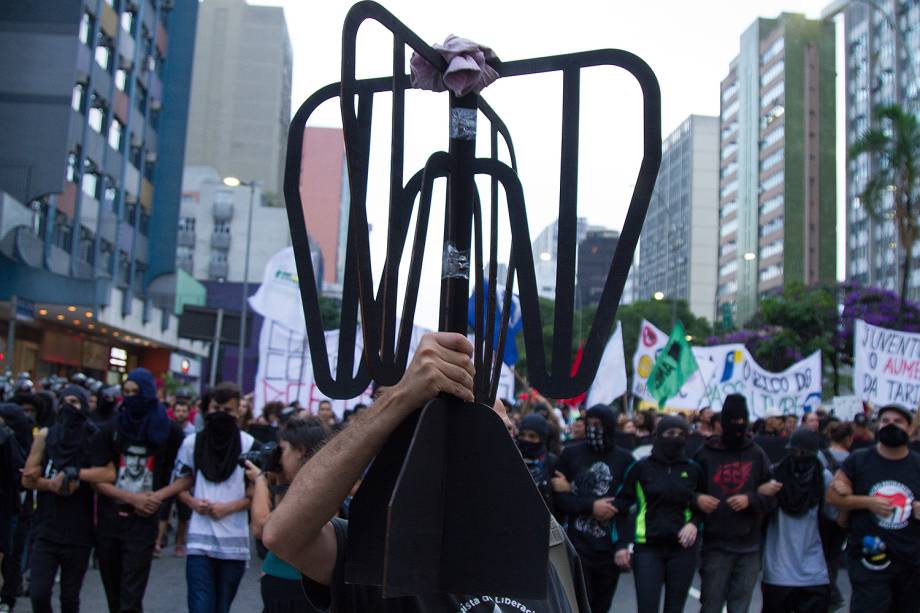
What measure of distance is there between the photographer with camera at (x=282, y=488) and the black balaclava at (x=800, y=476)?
3.94m

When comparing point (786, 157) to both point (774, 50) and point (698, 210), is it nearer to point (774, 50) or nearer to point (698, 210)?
point (774, 50)

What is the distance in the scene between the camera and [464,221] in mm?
1866

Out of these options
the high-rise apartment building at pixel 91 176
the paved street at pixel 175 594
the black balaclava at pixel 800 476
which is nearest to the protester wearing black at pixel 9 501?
the paved street at pixel 175 594

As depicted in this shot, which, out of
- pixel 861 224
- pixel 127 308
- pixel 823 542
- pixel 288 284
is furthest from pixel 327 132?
pixel 823 542

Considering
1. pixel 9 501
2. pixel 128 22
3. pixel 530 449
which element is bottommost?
pixel 9 501

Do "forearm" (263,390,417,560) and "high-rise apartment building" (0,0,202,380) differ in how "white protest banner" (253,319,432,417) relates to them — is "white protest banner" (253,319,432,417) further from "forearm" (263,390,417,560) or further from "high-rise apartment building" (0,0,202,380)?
"forearm" (263,390,417,560)

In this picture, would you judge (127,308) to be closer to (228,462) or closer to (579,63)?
(228,462)

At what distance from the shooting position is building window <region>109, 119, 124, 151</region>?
38656 mm

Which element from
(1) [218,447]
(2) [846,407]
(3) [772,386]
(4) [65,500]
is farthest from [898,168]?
(4) [65,500]

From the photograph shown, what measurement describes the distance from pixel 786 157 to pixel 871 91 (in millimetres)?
11669

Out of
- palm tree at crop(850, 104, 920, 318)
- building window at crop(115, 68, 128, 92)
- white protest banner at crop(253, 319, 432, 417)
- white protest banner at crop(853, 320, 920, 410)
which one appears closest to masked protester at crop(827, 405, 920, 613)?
white protest banner at crop(853, 320, 920, 410)

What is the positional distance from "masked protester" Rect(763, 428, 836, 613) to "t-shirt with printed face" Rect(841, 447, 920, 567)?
472 mm

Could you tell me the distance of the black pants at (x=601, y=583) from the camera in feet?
26.1

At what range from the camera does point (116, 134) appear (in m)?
39.8
